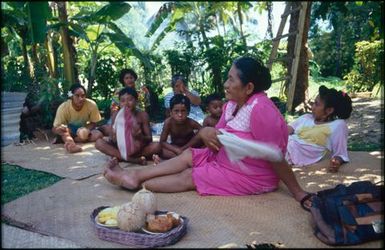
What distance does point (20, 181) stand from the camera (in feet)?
13.4

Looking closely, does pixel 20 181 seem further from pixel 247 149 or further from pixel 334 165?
pixel 334 165

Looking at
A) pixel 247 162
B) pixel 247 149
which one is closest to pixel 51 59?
pixel 247 162

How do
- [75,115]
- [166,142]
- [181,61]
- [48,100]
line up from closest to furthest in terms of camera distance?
[166,142] < [75,115] < [48,100] < [181,61]

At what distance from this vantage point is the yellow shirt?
594cm

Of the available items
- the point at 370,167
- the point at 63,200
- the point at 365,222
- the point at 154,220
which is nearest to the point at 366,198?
the point at 365,222

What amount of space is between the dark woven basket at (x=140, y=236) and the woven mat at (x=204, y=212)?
1.7 inches

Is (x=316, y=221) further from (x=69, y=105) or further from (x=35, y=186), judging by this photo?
(x=69, y=105)

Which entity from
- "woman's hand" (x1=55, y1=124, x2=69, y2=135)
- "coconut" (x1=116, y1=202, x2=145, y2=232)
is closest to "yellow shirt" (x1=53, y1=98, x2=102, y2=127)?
"woman's hand" (x1=55, y1=124, x2=69, y2=135)

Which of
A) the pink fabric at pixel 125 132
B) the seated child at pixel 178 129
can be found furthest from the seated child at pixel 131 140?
the seated child at pixel 178 129

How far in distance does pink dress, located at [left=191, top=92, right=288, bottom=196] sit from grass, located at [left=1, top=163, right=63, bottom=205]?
152 cm

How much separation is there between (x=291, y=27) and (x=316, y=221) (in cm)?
643

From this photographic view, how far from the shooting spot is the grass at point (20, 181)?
369 cm

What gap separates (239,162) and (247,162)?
0.09 metres

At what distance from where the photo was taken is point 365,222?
8.13 feet
